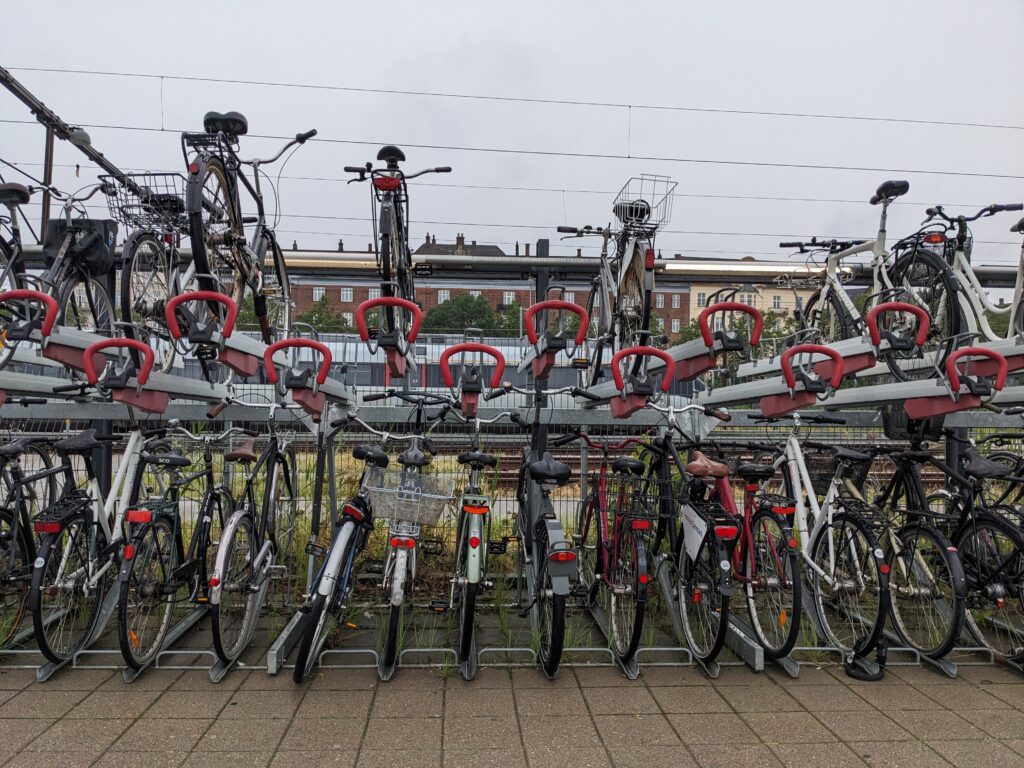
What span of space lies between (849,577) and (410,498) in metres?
2.23

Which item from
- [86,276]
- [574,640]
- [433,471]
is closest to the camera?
[574,640]

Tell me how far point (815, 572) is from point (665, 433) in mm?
1021

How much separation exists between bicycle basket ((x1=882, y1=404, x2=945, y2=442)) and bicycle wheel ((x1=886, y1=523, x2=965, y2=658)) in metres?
0.65

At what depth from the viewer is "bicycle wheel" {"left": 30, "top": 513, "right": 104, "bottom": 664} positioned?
9.28 feet

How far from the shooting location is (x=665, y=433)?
3572 mm

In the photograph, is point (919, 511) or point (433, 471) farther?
point (433, 471)

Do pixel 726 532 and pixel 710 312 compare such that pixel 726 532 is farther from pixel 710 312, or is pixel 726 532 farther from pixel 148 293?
pixel 148 293

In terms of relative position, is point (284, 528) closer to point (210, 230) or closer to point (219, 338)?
point (219, 338)

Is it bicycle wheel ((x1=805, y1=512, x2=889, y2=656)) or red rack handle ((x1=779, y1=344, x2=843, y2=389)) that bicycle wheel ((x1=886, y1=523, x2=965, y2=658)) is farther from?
red rack handle ((x1=779, y1=344, x2=843, y2=389))

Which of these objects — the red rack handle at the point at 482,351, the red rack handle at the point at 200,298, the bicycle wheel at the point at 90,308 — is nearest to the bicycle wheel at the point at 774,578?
the red rack handle at the point at 482,351

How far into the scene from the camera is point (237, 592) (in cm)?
315

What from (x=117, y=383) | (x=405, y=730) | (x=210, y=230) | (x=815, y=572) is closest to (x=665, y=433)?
(x=815, y=572)

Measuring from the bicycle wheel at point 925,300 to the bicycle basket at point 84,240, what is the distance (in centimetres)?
441

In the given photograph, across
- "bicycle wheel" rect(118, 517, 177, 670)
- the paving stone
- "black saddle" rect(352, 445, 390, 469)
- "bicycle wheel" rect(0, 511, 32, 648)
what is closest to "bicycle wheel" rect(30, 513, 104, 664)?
"bicycle wheel" rect(0, 511, 32, 648)
